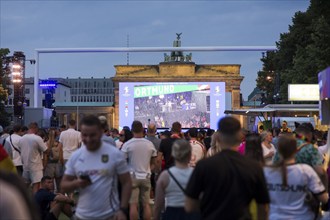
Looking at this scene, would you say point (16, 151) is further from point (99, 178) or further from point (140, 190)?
point (99, 178)

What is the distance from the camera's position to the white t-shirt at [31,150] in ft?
39.3

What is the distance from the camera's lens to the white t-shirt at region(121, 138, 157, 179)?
30.0 ft

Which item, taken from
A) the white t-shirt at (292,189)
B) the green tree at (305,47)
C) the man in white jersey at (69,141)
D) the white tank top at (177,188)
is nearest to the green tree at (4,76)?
the green tree at (305,47)

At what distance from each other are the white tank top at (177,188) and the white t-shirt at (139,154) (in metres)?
3.02

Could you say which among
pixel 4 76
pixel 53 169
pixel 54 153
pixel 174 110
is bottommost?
pixel 53 169

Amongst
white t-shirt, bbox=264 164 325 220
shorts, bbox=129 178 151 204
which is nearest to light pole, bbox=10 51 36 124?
shorts, bbox=129 178 151 204

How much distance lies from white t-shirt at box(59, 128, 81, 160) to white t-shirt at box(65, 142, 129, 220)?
26.8ft

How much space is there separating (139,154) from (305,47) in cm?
3827

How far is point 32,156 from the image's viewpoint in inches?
474

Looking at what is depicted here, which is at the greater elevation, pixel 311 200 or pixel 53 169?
pixel 311 200

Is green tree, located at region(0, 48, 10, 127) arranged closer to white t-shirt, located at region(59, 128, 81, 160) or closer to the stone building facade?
the stone building facade

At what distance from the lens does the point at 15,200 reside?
2123 millimetres

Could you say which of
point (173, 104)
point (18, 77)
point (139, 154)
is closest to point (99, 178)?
point (139, 154)

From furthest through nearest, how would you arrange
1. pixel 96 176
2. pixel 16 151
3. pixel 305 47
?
1. pixel 305 47
2. pixel 16 151
3. pixel 96 176
